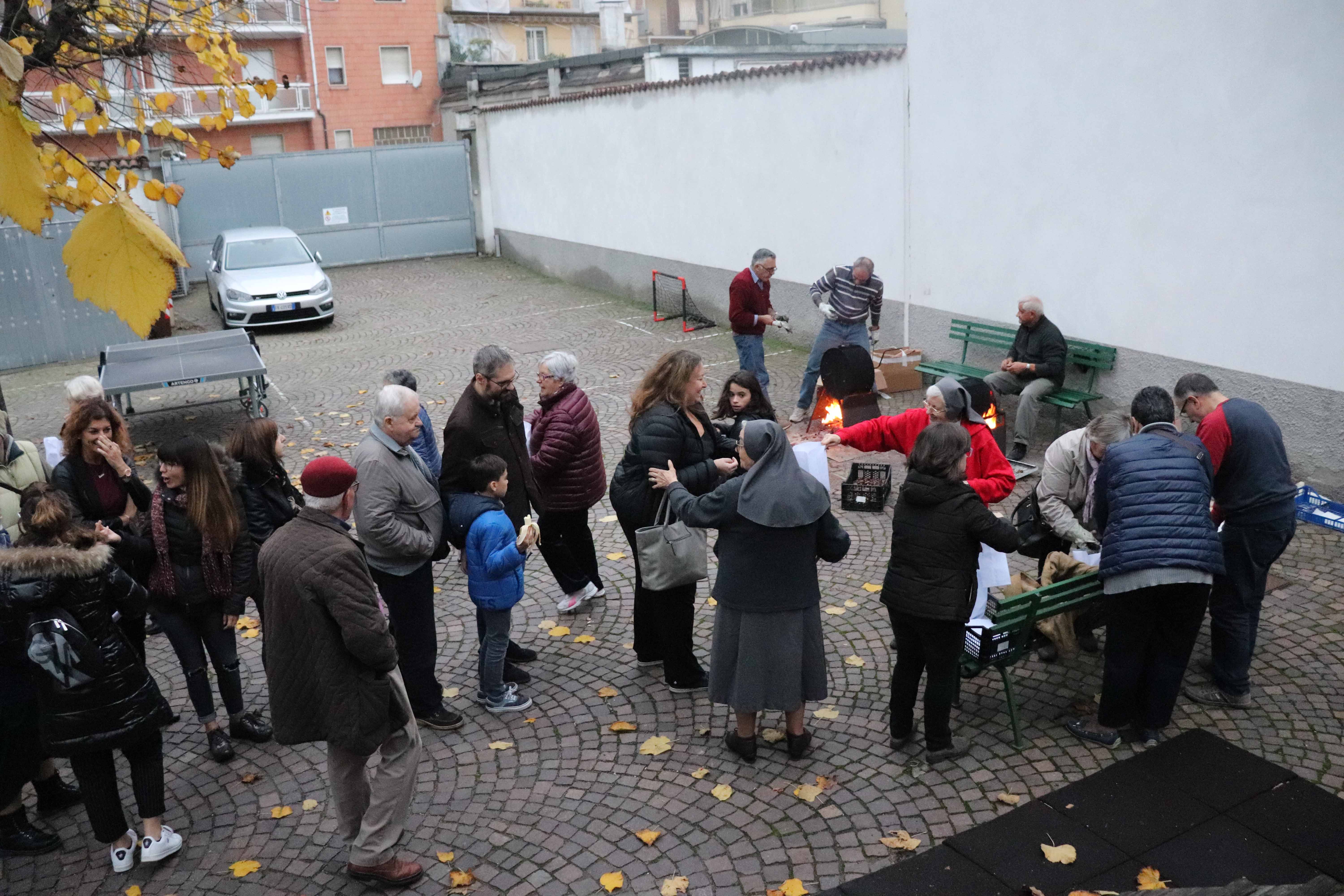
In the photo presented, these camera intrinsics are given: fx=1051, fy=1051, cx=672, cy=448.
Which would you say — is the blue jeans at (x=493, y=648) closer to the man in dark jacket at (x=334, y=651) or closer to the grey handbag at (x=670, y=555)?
the grey handbag at (x=670, y=555)

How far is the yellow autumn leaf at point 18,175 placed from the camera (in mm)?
2059

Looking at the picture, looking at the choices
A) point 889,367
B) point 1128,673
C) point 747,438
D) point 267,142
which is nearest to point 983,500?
point 1128,673

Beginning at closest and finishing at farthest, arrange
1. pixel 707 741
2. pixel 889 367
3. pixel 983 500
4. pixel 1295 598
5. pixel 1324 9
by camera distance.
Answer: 1. pixel 707 741
2. pixel 983 500
3. pixel 1295 598
4. pixel 1324 9
5. pixel 889 367

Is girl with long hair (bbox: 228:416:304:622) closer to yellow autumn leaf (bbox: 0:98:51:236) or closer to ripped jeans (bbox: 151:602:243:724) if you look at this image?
ripped jeans (bbox: 151:602:243:724)

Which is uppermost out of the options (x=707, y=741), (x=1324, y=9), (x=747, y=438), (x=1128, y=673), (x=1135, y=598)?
(x=1324, y=9)

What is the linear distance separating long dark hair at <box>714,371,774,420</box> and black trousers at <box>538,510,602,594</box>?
128cm

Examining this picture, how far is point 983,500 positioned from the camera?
19.2 feet

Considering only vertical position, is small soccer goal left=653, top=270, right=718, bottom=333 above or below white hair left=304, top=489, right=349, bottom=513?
below

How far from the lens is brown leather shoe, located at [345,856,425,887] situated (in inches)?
173

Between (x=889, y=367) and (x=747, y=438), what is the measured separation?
710cm

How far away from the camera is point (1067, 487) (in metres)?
5.79

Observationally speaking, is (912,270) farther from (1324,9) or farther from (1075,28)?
(1324,9)

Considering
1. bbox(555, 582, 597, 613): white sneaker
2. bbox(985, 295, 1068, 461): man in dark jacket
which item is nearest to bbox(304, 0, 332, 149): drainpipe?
bbox(985, 295, 1068, 461): man in dark jacket

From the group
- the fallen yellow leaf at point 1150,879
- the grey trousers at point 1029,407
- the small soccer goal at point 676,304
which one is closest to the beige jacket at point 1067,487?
the fallen yellow leaf at point 1150,879
